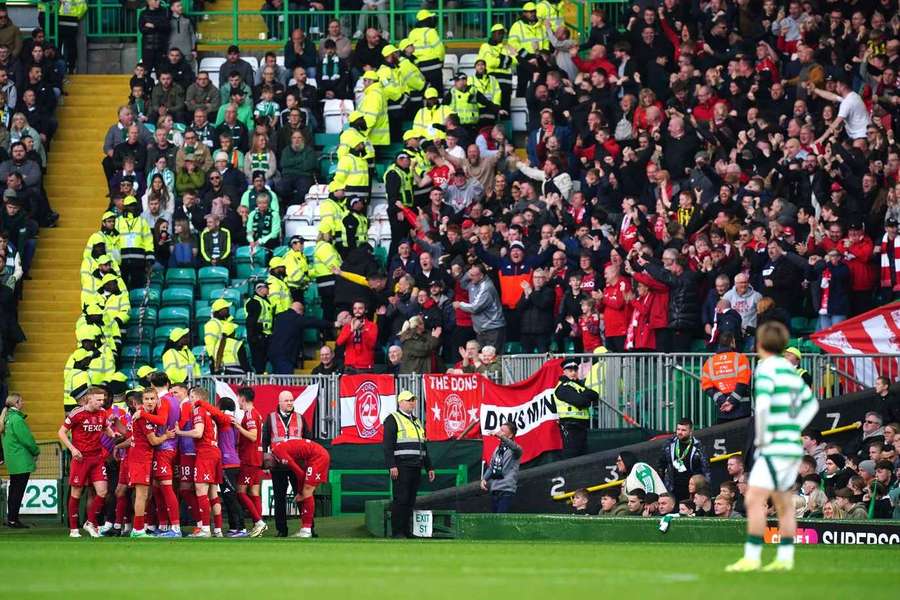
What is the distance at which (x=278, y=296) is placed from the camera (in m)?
29.2

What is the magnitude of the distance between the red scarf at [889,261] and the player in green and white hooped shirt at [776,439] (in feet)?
41.2

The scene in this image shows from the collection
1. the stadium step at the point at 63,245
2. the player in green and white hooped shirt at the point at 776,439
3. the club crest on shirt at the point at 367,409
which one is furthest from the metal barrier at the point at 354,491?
the player in green and white hooped shirt at the point at 776,439

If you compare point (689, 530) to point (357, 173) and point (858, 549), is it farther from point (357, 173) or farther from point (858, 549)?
point (357, 173)

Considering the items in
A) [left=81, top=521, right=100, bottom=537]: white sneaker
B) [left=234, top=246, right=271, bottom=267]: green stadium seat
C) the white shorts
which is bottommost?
[left=81, top=521, right=100, bottom=537]: white sneaker

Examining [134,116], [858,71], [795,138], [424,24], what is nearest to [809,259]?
[795,138]

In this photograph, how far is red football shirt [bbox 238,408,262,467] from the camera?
22859 millimetres

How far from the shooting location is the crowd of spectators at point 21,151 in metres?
30.5

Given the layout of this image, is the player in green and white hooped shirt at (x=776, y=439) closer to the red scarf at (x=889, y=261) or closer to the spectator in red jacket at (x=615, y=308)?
the red scarf at (x=889, y=261)

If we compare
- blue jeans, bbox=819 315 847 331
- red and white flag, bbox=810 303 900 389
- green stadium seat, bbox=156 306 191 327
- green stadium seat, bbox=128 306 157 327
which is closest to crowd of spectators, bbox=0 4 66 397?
green stadium seat, bbox=128 306 157 327

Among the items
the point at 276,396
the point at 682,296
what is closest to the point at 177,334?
the point at 276,396

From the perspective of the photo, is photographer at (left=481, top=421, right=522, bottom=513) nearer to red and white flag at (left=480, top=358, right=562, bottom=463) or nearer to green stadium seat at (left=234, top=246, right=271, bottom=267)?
red and white flag at (left=480, top=358, right=562, bottom=463)

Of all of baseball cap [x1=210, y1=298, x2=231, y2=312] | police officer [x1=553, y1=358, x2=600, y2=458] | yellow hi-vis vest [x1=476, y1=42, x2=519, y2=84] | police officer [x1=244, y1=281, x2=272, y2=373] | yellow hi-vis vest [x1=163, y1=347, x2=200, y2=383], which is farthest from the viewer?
yellow hi-vis vest [x1=476, y1=42, x2=519, y2=84]

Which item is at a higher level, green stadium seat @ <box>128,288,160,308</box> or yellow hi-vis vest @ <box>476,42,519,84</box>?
yellow hi-vis vest @ <box>476,42,519,84</box>

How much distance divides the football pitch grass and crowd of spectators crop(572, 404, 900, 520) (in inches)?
125
